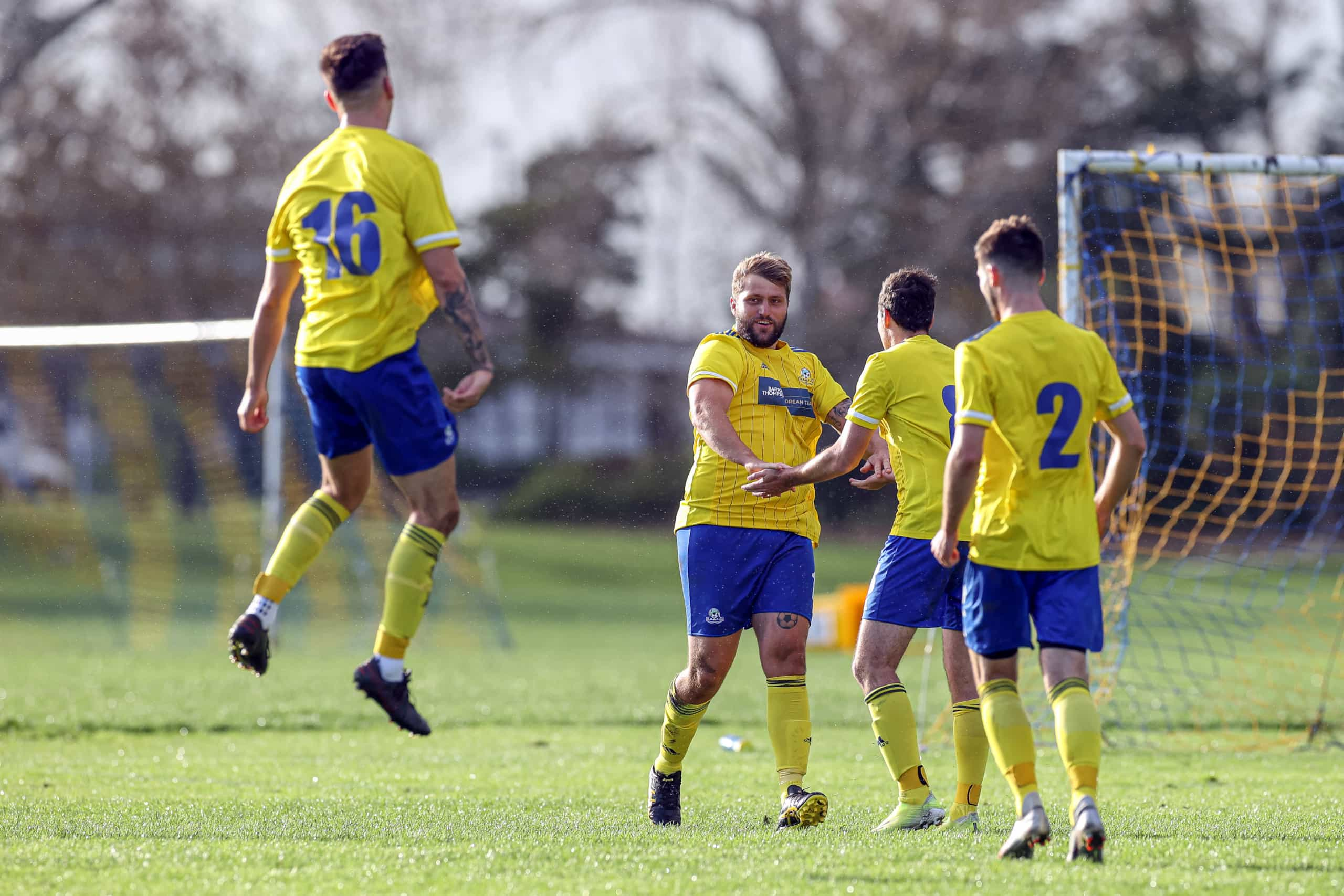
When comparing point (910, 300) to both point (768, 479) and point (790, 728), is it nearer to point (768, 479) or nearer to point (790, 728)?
point (768, 479)

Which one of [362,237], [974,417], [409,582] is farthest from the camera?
[409,582]

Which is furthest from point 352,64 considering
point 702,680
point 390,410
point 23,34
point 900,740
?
point 23,34

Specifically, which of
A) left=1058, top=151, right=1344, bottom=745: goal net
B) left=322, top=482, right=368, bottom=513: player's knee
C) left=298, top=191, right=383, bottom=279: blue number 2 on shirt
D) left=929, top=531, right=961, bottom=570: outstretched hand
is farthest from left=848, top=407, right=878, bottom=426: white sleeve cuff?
left=1058, top=151, right=1344, bottom=745: goal net

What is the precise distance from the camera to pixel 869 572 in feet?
98.3

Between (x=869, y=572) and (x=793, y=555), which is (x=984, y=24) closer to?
(x=869, y=572)

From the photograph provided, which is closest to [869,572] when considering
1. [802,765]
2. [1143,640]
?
[1143,640]

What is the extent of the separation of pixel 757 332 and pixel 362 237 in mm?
1607

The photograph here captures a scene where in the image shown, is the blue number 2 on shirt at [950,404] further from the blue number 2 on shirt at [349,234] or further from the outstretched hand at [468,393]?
the blue number 2 on shirt at [349,234]

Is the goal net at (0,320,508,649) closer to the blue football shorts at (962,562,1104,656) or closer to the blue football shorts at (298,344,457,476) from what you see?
the blue football shorts at (298,344,457,476)

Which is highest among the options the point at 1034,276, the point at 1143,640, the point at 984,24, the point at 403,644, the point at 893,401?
the point at 984,24

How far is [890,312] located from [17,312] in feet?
100

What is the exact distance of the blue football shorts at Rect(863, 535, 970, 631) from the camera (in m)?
5.44

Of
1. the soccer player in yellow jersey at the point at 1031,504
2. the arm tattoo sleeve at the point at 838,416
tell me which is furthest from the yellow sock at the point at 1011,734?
the arm tattoo sleeve at the point at 838,416

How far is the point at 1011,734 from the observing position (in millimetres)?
4637
